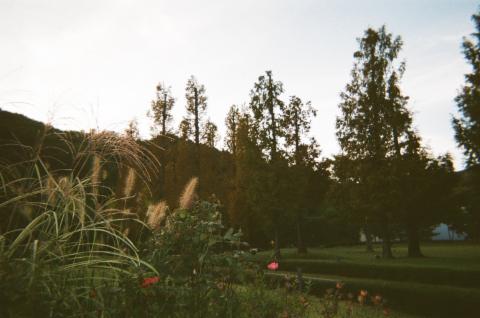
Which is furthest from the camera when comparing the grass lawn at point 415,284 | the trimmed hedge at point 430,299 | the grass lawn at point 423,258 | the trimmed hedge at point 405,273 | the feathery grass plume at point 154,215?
the grass lawn at point 423,258

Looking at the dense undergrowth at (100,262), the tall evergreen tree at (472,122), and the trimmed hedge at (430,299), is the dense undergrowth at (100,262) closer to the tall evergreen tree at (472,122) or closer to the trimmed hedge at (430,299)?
the trimmed hedge at (430,299)

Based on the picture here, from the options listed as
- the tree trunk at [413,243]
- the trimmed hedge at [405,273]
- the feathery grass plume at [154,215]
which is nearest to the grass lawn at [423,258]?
the tree trunk at [413,243]

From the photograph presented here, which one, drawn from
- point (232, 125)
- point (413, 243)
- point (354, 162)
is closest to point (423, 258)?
point (413, 243)

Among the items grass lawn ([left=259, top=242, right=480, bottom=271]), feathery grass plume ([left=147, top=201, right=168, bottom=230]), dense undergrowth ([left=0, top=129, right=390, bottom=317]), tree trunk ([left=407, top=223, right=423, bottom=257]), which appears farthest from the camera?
tree trunk ([left=407, top=223, right=423, bottom=257])

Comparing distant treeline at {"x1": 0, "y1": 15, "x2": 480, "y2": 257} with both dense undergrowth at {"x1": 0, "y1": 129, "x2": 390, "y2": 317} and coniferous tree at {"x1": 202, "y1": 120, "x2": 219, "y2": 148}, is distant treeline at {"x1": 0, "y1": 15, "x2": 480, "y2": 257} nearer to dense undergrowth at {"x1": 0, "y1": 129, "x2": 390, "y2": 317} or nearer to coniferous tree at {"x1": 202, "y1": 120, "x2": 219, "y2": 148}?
coniferous tree at {"x1": 202, "y1": 120, "x2": 219, "y2": 148}

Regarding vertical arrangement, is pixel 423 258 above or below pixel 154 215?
below

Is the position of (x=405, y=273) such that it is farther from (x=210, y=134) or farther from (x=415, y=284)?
(x=210, y=134)

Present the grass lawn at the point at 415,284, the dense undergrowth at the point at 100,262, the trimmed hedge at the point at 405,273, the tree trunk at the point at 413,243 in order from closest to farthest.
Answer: the dense undergrowth at the point at 100,262
the grass lawn at the point at 415,284
the trimmed hedge at the point at 405,273
the tree trunk at the point at 413,243

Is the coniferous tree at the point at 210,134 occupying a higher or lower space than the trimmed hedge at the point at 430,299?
higher

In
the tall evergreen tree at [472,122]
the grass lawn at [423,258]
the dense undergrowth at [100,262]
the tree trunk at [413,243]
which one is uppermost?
the tall evergreen tree at [472,122]

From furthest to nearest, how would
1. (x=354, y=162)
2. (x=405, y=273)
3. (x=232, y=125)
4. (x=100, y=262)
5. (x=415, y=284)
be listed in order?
(x=232, y=125) < (x=354, y=162) < (x=405, y=273) < (x=415, y=284) < (x=100, y=262)

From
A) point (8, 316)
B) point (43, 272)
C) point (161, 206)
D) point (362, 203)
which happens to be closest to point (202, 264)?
point (161, 206)

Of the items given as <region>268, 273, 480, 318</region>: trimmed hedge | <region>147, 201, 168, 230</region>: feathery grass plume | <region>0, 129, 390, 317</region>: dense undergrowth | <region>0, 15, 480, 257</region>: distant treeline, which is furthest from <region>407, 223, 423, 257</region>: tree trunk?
<region>147, 201, 168, 230</region>: feathery grass plume

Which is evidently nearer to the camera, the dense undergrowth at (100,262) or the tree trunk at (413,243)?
the dense undergrowth at (100,262)
